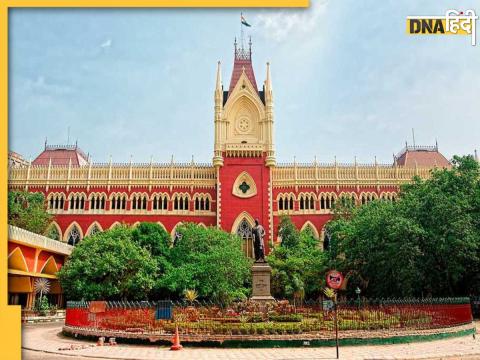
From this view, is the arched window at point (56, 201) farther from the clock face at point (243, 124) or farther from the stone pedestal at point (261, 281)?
the stone pedestal at point (261, 281)

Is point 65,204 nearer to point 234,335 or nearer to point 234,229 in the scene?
point 234,229

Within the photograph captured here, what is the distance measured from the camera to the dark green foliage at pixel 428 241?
92.4 ft

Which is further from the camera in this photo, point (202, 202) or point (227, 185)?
point (202, 202)

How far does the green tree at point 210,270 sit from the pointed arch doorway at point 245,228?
8004 millimetres

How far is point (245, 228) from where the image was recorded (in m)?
47.8

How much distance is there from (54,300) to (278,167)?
83.3ft

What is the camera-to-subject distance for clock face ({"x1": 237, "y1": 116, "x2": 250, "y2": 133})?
166ft

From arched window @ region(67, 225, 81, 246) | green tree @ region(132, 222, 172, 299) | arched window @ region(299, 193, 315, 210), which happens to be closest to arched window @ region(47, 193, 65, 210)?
arched window @ region(67, 225, 81, 246)

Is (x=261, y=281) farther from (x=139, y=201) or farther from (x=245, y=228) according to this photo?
(x=139, y=201)

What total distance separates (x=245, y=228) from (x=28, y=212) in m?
20.7

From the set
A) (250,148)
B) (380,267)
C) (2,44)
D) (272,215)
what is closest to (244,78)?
(250,148)

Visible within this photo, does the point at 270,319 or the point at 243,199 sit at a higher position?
the point at 243,199

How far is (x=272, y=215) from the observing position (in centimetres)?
4806

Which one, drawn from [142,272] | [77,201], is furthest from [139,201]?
[142,272]
